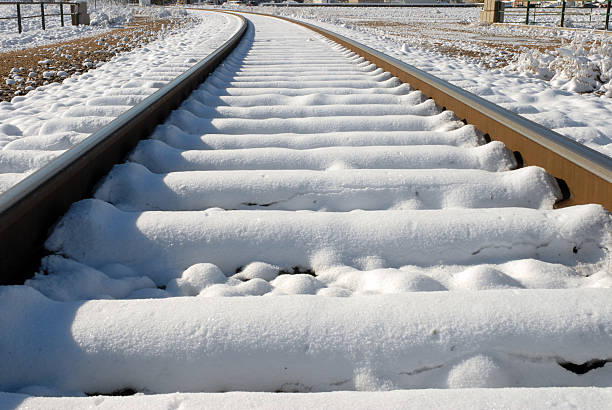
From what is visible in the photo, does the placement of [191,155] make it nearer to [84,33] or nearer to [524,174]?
[524,174]

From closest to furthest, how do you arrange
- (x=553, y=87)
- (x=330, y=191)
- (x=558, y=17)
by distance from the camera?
1. (x=330, y=191)
2. (x=553, y=87)
3. (x=558, y=17)

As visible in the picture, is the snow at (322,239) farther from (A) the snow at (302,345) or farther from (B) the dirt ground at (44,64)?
(B) the dirt ground at (44,64)

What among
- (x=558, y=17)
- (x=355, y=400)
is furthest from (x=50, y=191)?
(x=558, y=17)

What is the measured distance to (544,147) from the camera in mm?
2160

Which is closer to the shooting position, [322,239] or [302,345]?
[302,345]

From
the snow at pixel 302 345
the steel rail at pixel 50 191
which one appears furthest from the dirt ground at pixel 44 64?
the snow at pixel 302 345

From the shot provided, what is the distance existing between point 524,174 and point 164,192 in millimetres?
1332

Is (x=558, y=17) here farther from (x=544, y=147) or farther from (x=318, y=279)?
(x=318, y=279)

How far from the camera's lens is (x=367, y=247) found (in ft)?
5.43

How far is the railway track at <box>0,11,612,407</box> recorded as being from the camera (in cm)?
114

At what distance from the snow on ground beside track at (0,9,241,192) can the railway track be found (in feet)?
1.22

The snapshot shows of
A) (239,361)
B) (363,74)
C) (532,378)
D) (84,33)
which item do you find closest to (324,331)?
(239,361)

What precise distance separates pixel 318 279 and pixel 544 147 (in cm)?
114

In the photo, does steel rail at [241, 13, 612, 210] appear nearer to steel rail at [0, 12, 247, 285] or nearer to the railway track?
the railway track
